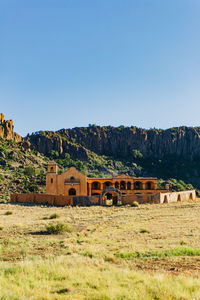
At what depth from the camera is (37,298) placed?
575cm

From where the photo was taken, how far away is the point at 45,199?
4184 centimetres

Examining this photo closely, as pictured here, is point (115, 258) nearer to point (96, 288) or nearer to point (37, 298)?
point (96, 288)

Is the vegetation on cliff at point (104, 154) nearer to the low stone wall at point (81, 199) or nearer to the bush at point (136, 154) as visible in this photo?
the bush at point (136, 154)

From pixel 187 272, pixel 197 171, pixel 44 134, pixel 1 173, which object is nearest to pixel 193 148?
pixel 197 171

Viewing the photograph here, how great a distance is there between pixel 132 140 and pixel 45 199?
282 feet

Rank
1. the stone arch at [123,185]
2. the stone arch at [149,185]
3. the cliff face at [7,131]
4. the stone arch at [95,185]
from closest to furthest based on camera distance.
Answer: the stone arch at [95,185] → the stone arch at [123,185] → the stone arch at [149,185] → the cliff face at [7,131]

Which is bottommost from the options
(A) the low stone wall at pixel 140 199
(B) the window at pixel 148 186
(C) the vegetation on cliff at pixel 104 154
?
(A) the low stone wall at pixel 140 199

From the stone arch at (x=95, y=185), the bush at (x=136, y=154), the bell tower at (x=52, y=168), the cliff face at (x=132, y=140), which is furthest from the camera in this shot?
the cliff face at (x=132, y=140)

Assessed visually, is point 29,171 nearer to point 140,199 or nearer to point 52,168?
point 52,168

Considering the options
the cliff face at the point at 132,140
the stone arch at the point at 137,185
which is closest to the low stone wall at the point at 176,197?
the stone arch at the point at 137,185

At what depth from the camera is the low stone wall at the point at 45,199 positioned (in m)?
40.5

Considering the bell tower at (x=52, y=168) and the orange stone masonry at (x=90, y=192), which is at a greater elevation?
the bell tower at (x=52, y=168)

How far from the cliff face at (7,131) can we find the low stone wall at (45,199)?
57184 millimetres

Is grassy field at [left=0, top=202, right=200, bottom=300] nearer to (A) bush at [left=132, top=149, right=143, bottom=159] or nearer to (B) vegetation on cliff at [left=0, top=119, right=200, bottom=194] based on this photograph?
(B) vegetation on cliff at [left=0, top=119, right=200, bottom=194]
